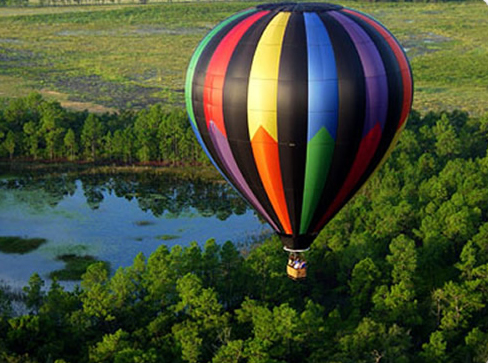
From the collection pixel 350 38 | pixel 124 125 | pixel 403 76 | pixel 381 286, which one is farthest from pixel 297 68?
pixel 124 125

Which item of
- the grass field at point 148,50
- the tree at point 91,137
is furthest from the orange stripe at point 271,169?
the grass field at point 148,50

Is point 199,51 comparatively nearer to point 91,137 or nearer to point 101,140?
point 91,137

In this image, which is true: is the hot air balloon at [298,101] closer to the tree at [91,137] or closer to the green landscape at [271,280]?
the green landscape at [271,280]

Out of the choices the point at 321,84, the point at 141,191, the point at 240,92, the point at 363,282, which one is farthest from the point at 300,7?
the point at 141,191

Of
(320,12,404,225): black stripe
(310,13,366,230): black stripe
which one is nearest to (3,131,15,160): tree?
(320,12,404,225): black stripe

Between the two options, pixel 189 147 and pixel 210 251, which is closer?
pixel 210 251

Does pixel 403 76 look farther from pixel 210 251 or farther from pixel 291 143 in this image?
pixel 210 251
